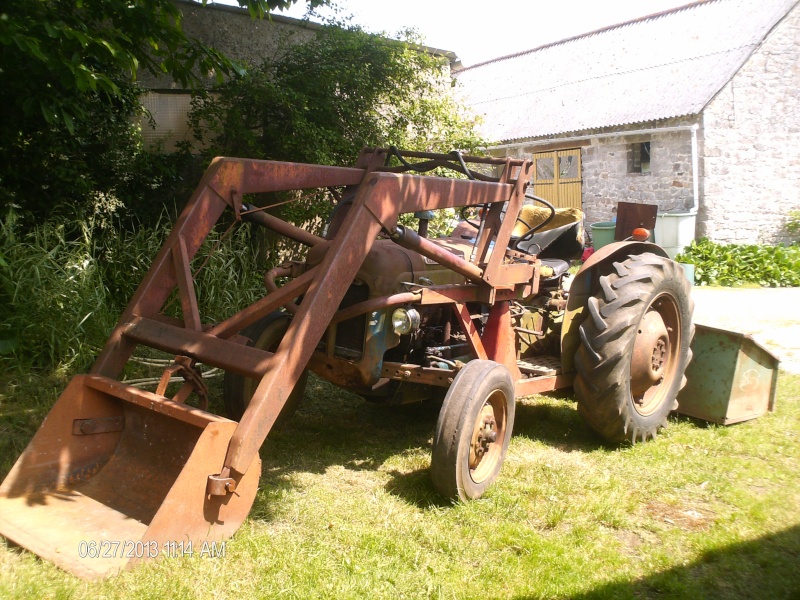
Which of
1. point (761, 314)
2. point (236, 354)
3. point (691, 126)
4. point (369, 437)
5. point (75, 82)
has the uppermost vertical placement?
point (75, 82)

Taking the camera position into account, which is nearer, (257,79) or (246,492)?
(246,492)

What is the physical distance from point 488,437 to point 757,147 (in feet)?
42.6

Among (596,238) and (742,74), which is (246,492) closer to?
(596,238)

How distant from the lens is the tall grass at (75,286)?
5352mm

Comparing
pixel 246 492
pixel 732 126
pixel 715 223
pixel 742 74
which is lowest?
pixel 715 223

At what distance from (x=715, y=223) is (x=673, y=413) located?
9.87 metres

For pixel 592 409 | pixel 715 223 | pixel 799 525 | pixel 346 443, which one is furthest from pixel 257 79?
pixel 715 223

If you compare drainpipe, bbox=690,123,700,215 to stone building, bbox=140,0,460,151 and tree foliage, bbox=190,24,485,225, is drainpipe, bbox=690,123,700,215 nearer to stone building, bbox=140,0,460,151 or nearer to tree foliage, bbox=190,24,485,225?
tree foliage, bbox=190,24,485,225

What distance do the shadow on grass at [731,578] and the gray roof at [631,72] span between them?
1049cm

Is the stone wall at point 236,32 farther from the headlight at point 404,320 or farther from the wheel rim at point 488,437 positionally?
the wheel rim at point 488,437

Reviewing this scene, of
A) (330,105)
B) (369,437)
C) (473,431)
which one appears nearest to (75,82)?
(369,437)

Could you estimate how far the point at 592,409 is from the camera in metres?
4.35

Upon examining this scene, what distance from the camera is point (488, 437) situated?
382 cm

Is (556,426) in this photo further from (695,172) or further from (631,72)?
(631,72)
